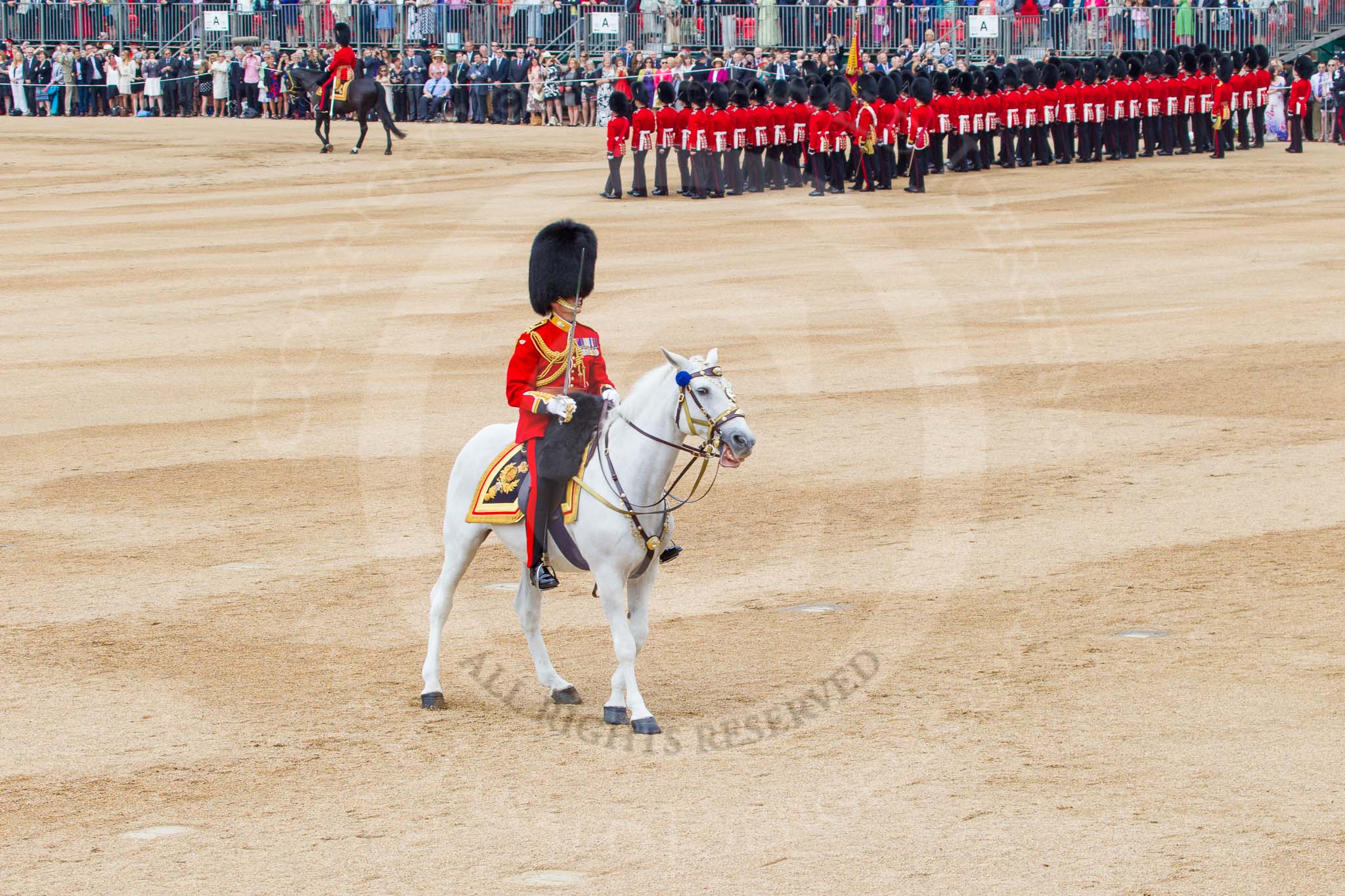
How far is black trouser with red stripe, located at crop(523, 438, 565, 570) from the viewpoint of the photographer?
713 cm

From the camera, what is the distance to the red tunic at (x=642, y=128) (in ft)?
91.2

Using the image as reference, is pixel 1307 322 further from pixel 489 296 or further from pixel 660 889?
pixel 660 889

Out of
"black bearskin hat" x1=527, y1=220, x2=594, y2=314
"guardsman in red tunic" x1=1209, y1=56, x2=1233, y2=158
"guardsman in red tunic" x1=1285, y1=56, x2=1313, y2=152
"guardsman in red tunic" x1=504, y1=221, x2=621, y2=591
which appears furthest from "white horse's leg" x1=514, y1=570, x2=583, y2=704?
"guardsman in red tunic" x1=1285, y1=56, x2=1313, y2=152

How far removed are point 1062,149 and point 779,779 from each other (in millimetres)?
28420

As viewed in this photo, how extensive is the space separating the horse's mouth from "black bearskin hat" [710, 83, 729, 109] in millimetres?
22172

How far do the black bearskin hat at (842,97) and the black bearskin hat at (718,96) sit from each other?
1601 millimetres

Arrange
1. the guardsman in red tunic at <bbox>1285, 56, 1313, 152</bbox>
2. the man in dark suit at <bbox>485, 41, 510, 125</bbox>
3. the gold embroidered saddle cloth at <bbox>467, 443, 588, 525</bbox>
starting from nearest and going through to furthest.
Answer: the gold embroidered saddle cloth at <bbox>467, 443, 588, 525</bbox>
the guardsman in red tunic at <bbox>1285, 56, 1313, 152</bbox>
the man in dark suit at <bbox>485, 41, 510, 125</bbox>

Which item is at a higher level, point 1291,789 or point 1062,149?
point 1062,149

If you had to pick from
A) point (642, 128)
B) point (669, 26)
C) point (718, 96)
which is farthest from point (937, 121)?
point (669, 26)

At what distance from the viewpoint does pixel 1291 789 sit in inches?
255

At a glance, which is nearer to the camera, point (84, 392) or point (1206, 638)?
point (1206, 638)

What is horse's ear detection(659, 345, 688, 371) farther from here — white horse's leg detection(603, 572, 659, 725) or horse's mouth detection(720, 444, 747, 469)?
white horse's leg detection(603, 572, 659, 725)

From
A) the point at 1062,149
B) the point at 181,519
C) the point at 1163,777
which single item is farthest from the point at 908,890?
the point at 1062,149

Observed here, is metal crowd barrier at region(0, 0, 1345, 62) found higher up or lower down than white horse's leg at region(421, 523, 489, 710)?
higher up
